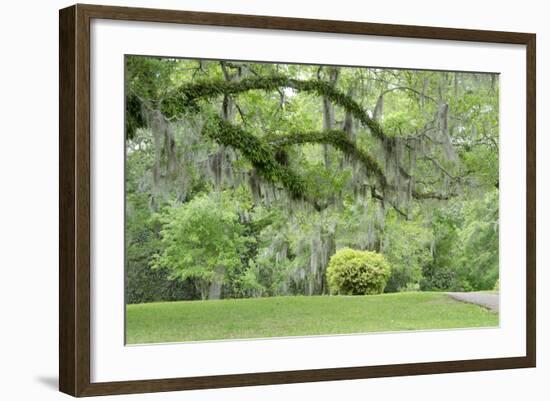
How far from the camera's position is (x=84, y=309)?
325 inches

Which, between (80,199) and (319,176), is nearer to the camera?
(80,199)

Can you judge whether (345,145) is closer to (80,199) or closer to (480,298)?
(480,298)

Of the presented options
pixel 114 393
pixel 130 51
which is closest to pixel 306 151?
pixel 130 51

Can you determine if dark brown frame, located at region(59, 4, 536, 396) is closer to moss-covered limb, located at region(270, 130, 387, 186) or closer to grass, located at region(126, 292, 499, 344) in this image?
grass, located at region(126, 292, 499, 344)

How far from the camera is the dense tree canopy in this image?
31.8 feet

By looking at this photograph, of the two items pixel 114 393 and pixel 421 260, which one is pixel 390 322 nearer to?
pixel 421 260

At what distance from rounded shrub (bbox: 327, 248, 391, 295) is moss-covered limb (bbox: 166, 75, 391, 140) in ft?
3.49

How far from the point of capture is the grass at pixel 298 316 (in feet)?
30.6

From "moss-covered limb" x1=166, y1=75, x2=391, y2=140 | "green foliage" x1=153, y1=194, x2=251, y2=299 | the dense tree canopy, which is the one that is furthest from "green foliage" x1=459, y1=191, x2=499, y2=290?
"green foliage" x1=153, y1=194, x2=251, y2=299

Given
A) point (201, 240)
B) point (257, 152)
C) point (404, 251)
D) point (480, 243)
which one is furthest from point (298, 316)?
point (480, 243)

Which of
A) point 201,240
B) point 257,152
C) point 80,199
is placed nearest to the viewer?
point 80,199

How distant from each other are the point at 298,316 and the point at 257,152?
4.64ft

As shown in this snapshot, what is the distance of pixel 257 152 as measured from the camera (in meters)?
10.0

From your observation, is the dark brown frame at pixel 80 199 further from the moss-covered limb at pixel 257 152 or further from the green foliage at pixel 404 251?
the green foliage at pixel 404 251
